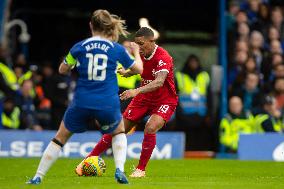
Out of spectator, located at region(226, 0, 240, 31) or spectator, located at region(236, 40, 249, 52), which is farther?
spectator, located at region(226, 0, 240, 31)

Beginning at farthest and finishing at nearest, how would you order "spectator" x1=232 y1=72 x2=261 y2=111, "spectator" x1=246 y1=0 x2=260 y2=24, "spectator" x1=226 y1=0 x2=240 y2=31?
1. "spectator" x1=226 y1=0 x2=240 y2=31
2. "spectator" x1=246 y1=0 x2=260 y2=24
3. "spectator" x1=232 y1=72 x2=261 y2=111

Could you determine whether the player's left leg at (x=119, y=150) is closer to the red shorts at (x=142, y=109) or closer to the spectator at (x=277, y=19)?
the red shorts at (x=142, y=109)

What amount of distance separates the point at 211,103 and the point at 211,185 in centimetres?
1003

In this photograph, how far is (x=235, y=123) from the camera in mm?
20125

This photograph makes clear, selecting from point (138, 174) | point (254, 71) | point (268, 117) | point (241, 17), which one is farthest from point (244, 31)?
point (138, 174)

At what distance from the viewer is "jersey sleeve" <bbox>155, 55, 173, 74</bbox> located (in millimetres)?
12984

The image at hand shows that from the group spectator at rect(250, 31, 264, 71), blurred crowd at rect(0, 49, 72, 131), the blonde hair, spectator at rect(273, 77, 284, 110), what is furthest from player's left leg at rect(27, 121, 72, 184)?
spectator at rect(250, 31, 264, 71)

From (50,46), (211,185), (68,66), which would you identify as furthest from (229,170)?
(50,46)

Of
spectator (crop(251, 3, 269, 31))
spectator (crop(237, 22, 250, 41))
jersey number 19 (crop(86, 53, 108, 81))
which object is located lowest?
jersey number 19 (crop(86, 53, 108, 81))

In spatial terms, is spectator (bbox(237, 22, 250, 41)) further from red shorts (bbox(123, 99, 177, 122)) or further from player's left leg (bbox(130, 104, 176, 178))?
player's left leg (bbox(130, 104, 176, 178))

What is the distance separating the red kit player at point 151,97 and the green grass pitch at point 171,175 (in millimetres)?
427

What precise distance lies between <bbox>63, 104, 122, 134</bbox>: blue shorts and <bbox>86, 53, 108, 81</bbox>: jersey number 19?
38cm

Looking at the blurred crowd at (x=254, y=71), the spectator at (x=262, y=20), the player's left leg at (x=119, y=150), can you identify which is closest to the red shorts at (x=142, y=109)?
the player's left leg at (x=119, y=150)

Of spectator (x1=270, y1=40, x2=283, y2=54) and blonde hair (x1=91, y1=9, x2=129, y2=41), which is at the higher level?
spectator (x1=270, y1=40, x2=283, y2=54)
